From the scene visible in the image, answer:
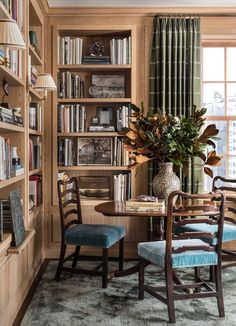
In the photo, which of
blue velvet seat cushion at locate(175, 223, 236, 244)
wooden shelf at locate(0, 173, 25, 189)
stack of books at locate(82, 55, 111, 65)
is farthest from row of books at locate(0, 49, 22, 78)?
blue velvet seat cushion at locate(175, 223, 236, 244)

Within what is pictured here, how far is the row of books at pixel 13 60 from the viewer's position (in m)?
2.57

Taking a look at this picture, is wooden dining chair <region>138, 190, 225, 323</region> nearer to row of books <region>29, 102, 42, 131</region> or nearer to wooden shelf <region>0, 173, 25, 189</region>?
wooden shelf <region>0, 173, 25, 189</region>

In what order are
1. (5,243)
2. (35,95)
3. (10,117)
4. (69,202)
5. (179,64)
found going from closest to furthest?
(5,243) < (10,117) < (35,95) < (69,202) < (179,64)

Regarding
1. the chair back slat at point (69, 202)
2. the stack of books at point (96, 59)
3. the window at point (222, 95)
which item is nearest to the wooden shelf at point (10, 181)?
the chair back slat at point (69, 202)

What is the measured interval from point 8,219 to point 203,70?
3.08 metres

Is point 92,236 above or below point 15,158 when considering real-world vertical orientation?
below

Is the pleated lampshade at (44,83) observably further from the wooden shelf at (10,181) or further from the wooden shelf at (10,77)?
the wooden shelf at (10,181)

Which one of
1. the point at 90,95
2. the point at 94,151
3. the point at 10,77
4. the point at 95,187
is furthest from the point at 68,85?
the point at 10,77

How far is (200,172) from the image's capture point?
449 cm

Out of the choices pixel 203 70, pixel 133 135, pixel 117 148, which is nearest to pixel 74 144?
pixel 117 148

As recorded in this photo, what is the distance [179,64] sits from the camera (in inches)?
175

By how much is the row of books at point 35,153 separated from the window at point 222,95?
198 cm

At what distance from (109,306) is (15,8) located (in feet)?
7.67

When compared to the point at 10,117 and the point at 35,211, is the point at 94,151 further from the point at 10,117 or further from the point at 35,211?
the point at 10,117
